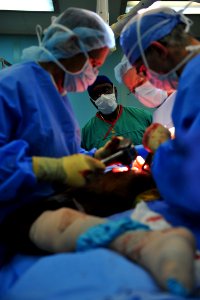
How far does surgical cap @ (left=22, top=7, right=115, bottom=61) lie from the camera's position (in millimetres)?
1338

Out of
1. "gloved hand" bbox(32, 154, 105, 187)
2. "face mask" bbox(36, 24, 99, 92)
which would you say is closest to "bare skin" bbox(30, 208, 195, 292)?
"gloved hand" bbox(32, 154, 105, 187)

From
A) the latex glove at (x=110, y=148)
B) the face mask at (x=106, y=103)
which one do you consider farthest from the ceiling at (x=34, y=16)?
the latex glove at (x=110, y=148)

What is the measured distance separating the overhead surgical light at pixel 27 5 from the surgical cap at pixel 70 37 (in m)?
2.18

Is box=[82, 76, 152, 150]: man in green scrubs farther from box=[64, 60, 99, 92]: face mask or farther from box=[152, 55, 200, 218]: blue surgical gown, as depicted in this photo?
box=[152, 55, 200, 218]: blue surgical gown

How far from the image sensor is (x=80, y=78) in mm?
1437

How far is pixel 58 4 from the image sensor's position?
332 centimetres

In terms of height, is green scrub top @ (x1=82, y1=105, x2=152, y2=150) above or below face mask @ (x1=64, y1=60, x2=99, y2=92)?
below

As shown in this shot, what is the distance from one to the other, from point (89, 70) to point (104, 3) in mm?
1053

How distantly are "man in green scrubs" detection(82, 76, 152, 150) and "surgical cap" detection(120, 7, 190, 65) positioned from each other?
127 centimetres

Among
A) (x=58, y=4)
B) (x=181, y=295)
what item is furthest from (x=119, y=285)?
(x=58, y=4)

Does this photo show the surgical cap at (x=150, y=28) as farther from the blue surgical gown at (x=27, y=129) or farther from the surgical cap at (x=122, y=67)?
the blue surgical gown at (x=27, y=129)

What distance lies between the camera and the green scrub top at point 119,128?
2701 millimetres

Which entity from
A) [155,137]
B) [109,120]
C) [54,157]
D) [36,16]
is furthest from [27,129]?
[36,16]

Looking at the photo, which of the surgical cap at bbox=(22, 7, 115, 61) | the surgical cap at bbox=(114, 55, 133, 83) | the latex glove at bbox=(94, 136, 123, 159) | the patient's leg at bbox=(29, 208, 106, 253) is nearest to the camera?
the patient's leg at bbox=(29, 208, 106, 253)
